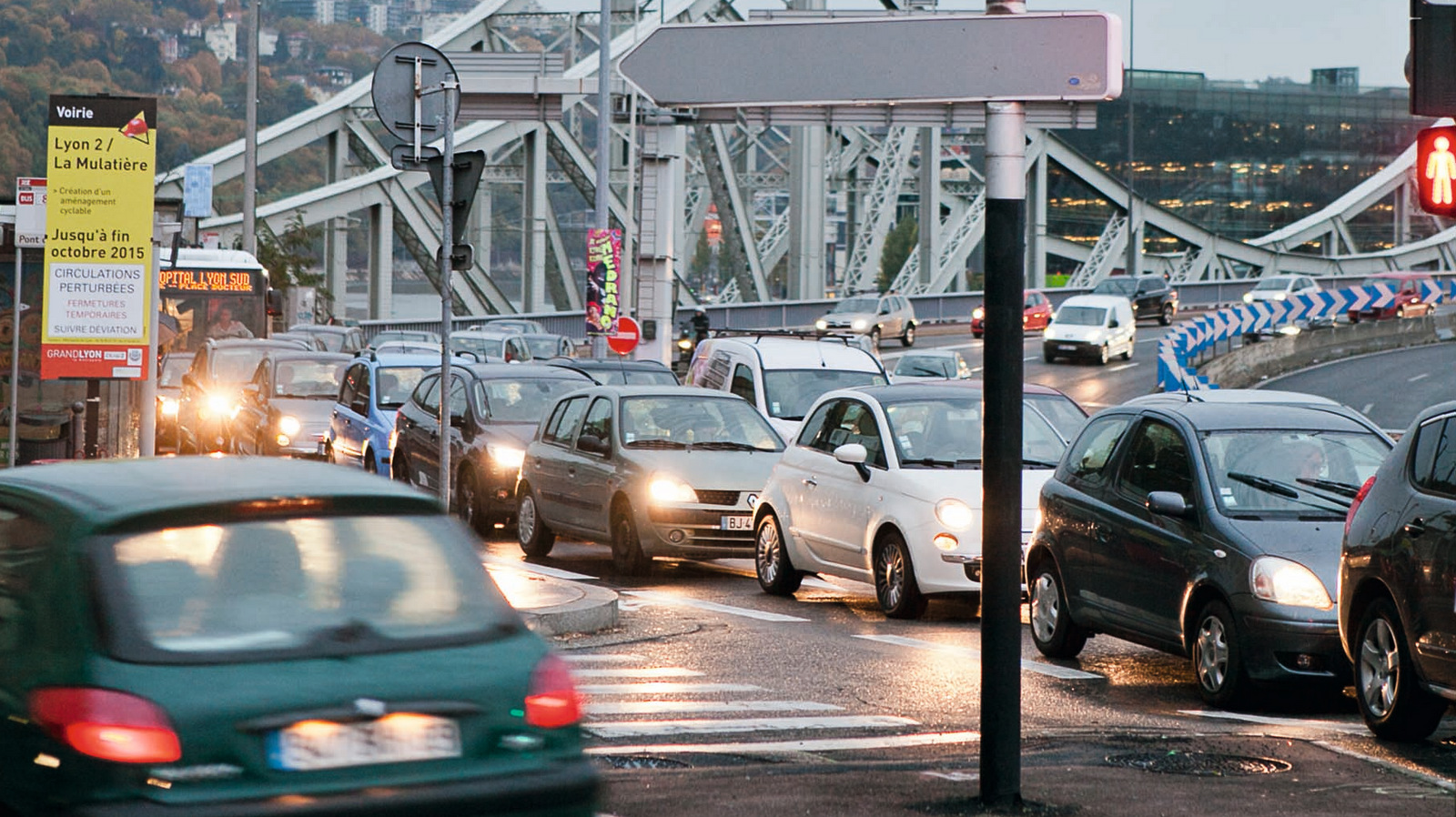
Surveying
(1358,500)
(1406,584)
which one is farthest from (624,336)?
(1406,584)

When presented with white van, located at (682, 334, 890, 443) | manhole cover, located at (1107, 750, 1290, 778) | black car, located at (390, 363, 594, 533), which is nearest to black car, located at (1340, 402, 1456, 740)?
manhole cover, located at (1107, 750, 1290, 778)

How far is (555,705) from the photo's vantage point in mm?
5426

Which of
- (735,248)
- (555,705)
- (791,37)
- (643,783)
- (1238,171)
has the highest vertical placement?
(1238,171)

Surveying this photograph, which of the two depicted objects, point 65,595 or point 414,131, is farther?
point 414,131

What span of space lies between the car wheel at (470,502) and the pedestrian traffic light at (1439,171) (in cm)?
1388

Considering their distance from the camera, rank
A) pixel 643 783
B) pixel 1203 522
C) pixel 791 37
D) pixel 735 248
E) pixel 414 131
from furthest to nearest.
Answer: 1. pixel 735 248
2. pixel 414 131
3. pixel 1203 522
4. pixel 643 783
5. pixel 791 37

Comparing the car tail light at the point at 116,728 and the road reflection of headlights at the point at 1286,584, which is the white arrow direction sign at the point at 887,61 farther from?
the road reflection of headlights at the point at 1286,584

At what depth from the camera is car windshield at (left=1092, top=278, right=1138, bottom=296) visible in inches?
2844

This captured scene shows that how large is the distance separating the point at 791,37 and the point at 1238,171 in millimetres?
164969

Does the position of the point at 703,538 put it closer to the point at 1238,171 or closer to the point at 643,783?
the point at 643,783

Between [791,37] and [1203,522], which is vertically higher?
[791,37]

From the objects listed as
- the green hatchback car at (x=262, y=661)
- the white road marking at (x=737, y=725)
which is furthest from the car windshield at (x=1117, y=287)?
the green hatchback car at (x=262, y=661)

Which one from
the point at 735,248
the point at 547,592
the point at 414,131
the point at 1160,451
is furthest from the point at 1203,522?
the point at 735,248

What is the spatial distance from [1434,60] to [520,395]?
15.1 metres
